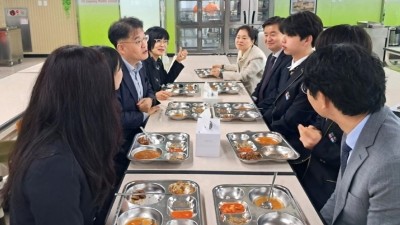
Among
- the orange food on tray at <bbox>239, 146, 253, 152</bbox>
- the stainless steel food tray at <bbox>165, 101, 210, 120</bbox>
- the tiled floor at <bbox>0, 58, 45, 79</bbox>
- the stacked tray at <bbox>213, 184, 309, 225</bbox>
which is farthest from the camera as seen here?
the tiled floor at <bbox>0, 58, 45, 79</bbox>

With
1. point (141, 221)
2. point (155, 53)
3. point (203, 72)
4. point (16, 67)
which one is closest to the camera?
point (141, 221)

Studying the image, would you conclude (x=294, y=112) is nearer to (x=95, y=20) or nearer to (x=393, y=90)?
(x=393, y=90)

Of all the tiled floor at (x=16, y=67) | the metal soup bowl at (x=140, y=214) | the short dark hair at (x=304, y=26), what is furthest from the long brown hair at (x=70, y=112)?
the tiled floor at (x=16, y=67)

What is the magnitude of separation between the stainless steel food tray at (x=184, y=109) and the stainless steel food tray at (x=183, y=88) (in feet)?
1.29

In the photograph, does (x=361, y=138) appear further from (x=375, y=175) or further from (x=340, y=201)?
(x=340, y=201)

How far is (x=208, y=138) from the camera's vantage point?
1.99 meters

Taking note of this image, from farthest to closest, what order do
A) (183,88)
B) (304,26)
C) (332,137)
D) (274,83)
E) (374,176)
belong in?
(183,88), (274,83), (304,26), (332,137), (374,176)

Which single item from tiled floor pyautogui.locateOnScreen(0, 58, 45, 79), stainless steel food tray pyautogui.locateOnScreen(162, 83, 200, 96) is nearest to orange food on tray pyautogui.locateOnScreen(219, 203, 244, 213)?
stainless steel food tray pyautogui.locateOnScreen(162, 83, 200, 96)

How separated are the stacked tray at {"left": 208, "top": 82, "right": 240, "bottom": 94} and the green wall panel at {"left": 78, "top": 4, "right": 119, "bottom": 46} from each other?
5.86 metres

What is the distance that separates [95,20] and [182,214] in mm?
8367

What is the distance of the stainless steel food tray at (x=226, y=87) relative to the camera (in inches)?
138

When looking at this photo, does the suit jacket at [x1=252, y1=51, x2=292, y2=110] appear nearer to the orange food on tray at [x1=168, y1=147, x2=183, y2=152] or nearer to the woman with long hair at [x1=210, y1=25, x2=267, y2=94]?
the woman with long hair at [x1=210, y1=25, x2=267, y2=94]

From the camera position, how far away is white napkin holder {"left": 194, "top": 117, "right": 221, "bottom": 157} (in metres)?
1.98

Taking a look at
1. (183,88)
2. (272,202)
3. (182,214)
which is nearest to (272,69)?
(183,88)
